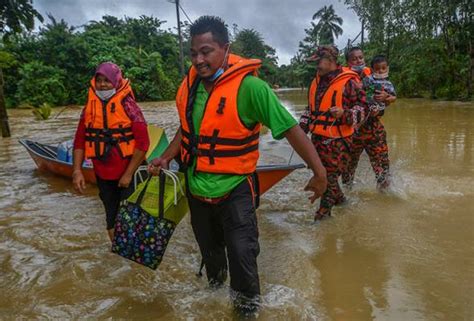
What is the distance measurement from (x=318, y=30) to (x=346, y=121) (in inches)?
2596

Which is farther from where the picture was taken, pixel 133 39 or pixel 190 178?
pixel 133 39

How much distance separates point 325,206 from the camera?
15.6 feet

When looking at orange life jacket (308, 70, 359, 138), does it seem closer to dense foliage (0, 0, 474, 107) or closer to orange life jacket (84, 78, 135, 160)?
orange life jacket (84, 78, 135, 160)

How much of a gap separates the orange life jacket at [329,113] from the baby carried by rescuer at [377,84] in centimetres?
80

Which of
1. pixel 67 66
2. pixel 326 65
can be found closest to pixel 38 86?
pixel 67 66

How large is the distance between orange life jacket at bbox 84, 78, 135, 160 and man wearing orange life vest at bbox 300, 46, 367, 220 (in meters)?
1.99

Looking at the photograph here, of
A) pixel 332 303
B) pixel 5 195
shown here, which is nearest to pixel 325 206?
pixel 332 303

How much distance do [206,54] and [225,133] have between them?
0.45 m

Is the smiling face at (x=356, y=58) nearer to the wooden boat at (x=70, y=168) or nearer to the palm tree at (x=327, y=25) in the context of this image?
the wooden boat at (x=70, y=168)

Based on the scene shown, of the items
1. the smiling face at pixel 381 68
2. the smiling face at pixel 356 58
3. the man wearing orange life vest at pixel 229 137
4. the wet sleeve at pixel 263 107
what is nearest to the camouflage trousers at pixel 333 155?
the smiling face at pixel 381 68

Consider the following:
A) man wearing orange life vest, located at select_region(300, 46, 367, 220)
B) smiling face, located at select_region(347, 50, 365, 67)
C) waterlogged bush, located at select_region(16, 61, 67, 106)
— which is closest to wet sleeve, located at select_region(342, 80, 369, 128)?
man wearing orange life vest, located at select_region(300, 46, 367, 220)

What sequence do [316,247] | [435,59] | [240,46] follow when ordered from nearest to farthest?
[316,247] → [435,59] → [240,46]

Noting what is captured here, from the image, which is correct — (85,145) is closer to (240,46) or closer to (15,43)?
(15,43)

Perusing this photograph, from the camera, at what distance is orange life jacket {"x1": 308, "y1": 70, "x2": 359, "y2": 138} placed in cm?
451
